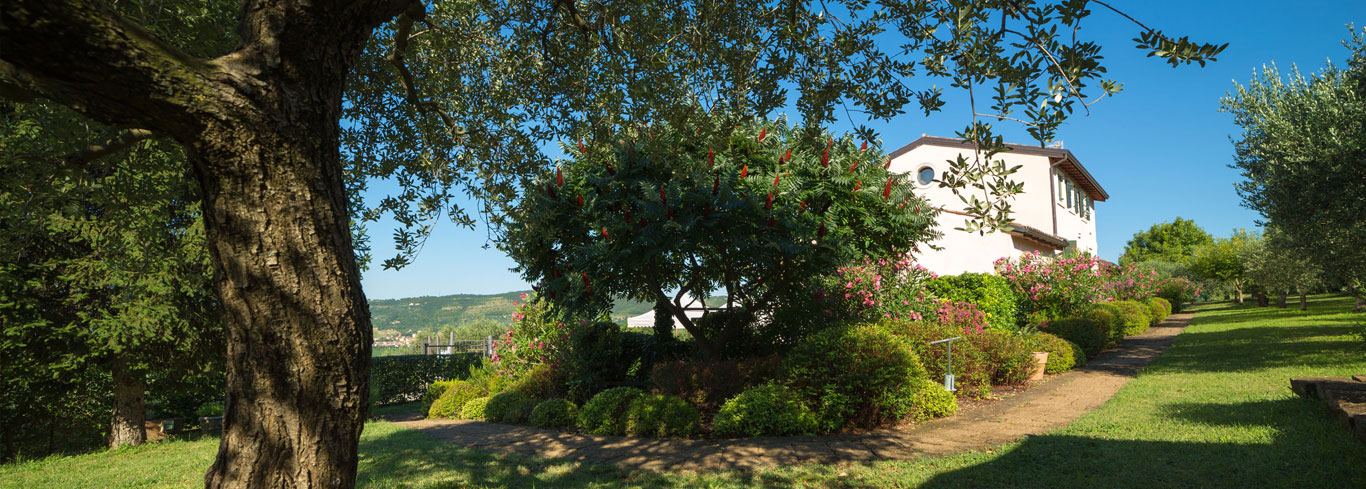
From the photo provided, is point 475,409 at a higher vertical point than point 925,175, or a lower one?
lower

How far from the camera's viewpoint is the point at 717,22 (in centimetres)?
517

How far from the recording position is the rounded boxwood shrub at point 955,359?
34.8ft

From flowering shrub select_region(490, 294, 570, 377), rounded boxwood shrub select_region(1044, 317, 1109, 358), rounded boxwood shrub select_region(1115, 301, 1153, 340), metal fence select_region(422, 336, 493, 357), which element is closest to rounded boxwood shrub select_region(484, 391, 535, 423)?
flowering shrub select_region(490, 294, 570, 377)

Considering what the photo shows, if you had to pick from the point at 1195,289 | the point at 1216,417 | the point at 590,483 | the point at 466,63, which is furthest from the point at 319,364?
the point at 1195,289

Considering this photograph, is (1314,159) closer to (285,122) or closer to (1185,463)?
(1185,463)

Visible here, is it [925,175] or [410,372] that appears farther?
[925,175]

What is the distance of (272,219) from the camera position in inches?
106

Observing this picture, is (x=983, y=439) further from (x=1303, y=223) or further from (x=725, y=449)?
(x=1303, y=223)

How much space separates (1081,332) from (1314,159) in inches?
232

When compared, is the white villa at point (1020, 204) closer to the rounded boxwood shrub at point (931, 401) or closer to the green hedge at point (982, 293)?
the green hedge at point (982, 293)

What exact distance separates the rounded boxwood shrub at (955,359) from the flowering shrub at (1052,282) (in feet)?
27.9

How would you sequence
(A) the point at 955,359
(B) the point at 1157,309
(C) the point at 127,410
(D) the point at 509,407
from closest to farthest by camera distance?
(A) the point at 955,359 < (D) the point at 509,407 < (C) the point at 127,410 < (B) the point at 1157,309

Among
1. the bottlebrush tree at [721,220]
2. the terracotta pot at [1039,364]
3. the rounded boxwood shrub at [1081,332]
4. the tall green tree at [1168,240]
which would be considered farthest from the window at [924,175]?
the tall green tree at [1168,240]

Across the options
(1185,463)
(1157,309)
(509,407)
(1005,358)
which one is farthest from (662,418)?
(1157,309)
